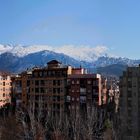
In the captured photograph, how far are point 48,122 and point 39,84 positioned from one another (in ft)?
33.3

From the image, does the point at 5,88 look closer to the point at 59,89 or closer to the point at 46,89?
the point at 46,89

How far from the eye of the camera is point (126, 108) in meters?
45.6

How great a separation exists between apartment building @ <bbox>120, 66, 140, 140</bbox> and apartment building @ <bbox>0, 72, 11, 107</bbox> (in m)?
25.1

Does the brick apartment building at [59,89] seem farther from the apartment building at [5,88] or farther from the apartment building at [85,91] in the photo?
the apartment building at [5,88]

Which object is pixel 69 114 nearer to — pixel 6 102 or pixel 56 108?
pixel 56 108

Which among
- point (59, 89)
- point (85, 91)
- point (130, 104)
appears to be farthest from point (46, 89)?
point (130, 104)

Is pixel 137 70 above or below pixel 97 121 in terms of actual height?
above

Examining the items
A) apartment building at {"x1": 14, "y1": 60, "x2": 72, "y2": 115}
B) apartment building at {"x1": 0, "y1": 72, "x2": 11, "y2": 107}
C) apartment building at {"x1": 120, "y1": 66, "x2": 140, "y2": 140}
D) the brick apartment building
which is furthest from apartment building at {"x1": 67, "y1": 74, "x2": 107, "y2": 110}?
apartment building at {"x1": 0, "y1": 72, "x2": 11, "y2": 107}

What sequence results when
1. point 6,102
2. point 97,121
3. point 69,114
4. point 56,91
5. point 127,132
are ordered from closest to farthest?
point 127,132 → point 97,121 → point 69,114 → point 56,91 → point 6,102

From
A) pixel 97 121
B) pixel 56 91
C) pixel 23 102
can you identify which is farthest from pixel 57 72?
pixel 97 121

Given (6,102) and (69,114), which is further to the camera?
(6,102)

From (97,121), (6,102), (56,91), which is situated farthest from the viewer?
(6,102)

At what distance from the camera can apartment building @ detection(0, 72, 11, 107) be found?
66.5 m

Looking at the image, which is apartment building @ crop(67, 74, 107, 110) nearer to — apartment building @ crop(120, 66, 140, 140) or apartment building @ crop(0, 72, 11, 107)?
apartment building @ crop(120, 66, 140, 140)
